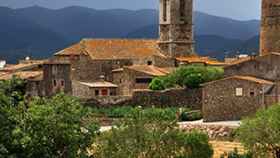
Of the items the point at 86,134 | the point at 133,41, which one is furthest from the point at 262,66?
the point at 86,134

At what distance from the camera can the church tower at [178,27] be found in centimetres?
7094

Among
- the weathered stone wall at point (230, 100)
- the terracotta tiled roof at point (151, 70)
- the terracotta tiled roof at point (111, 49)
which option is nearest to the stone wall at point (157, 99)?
the weathered stone wall at point (230, 100)

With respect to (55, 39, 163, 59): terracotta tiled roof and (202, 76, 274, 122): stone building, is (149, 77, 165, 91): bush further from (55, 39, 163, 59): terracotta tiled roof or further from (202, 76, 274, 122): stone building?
(202, 76, 274, 122): stone building

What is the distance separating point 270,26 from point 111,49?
17163mm

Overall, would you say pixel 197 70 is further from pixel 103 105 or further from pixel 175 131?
pixel 175 131

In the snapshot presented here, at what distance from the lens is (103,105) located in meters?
54.6

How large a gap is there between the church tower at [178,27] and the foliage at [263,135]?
139 ft

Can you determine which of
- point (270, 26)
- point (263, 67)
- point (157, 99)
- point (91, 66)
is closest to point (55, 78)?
point (91, 66)

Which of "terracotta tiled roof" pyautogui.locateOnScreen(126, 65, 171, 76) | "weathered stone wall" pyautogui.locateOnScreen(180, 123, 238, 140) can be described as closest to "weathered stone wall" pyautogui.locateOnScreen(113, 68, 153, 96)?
"terracotta tiled roof" pyautogui.locateOnScreen(126, 65, 171, 76)

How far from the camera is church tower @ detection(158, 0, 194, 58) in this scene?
70.9 meters

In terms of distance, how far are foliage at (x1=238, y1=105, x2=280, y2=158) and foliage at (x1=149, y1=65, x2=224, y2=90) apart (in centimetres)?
2328

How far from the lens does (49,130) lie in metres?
20.7

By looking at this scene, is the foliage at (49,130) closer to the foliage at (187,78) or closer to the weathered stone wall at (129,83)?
the foliage at (187,78)

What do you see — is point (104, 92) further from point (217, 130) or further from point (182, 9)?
point (217, 130)
